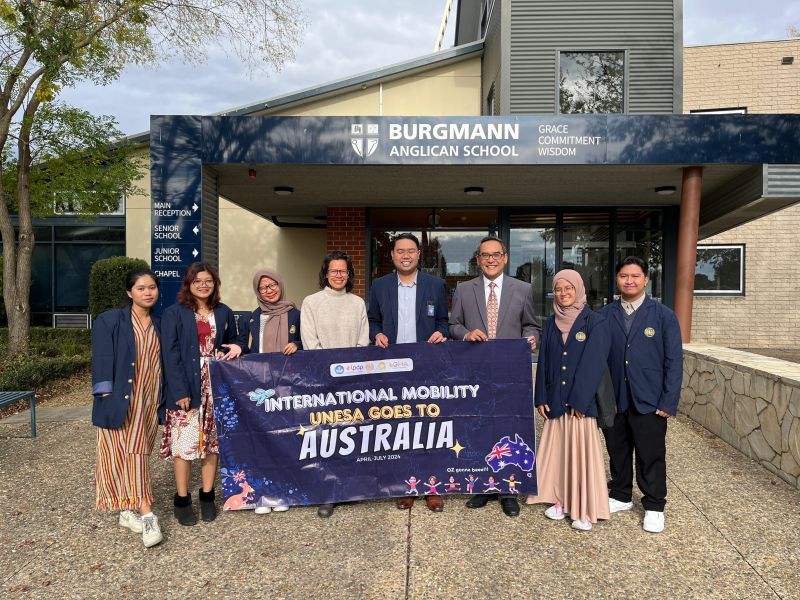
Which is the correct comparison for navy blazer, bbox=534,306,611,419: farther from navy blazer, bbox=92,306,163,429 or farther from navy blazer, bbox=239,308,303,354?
navy blazer, bbox=92,306,163,429

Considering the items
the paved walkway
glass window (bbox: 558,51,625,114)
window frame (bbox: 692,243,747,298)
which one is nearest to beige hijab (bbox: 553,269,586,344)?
the paved walkway

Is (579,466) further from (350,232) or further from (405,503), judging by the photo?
(350,232)

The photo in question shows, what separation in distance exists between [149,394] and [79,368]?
256 inches

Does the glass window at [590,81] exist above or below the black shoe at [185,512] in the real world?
above

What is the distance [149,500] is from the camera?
3166 millimetres

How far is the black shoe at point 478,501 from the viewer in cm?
364

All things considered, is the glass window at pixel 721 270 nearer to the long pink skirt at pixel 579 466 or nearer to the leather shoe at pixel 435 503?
the long pink skirt at pixel 579 466

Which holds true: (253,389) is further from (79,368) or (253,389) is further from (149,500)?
(79,368)

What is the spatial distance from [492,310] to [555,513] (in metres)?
1.46

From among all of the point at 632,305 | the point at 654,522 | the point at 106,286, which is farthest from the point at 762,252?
the point at 106,286

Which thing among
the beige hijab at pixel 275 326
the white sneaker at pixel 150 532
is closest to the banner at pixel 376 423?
the beige hijab at pixel 275 326

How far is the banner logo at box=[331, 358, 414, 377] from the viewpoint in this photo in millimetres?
3502

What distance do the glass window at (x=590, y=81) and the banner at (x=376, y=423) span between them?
26.3ft

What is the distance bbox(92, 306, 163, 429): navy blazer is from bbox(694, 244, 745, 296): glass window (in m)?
12.9
